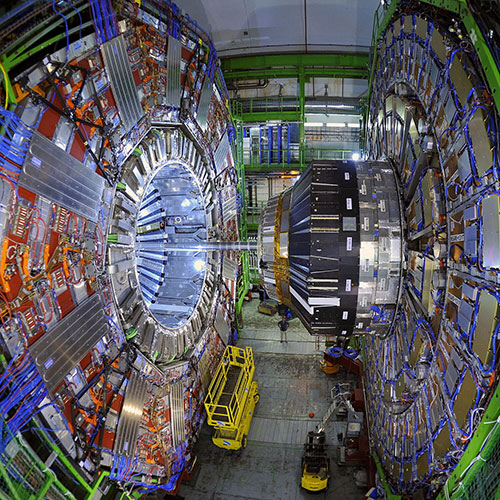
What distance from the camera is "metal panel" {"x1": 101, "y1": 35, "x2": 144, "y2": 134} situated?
13.2ft

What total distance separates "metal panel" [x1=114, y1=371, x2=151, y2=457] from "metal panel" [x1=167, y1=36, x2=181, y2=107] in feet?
12.5

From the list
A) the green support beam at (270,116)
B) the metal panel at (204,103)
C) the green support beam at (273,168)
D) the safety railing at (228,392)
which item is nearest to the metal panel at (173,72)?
the metal panel at (204,103)

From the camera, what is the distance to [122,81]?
4.27 m

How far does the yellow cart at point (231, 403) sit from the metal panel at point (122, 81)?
476 centimetres

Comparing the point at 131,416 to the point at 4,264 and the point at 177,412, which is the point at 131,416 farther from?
the point at 4,264

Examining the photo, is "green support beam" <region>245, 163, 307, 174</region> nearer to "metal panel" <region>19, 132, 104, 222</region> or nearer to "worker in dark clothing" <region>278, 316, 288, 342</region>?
"worker in dark clothing" <region>278, 316, 288, 342</region>

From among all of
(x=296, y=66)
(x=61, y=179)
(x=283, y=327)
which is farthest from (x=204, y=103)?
(x=283, y=327)

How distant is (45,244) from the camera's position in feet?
10.8

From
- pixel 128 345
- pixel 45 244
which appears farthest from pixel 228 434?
pixel 45 244

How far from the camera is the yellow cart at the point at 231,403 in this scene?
6586mm

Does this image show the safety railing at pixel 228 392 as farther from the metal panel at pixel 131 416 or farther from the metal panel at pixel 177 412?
the metal panel at pixel 131 416

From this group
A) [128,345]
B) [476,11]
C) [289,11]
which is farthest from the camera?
[289,11]

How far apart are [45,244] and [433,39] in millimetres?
3717

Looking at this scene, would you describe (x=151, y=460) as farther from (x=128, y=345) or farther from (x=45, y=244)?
(x=45, y=244)
